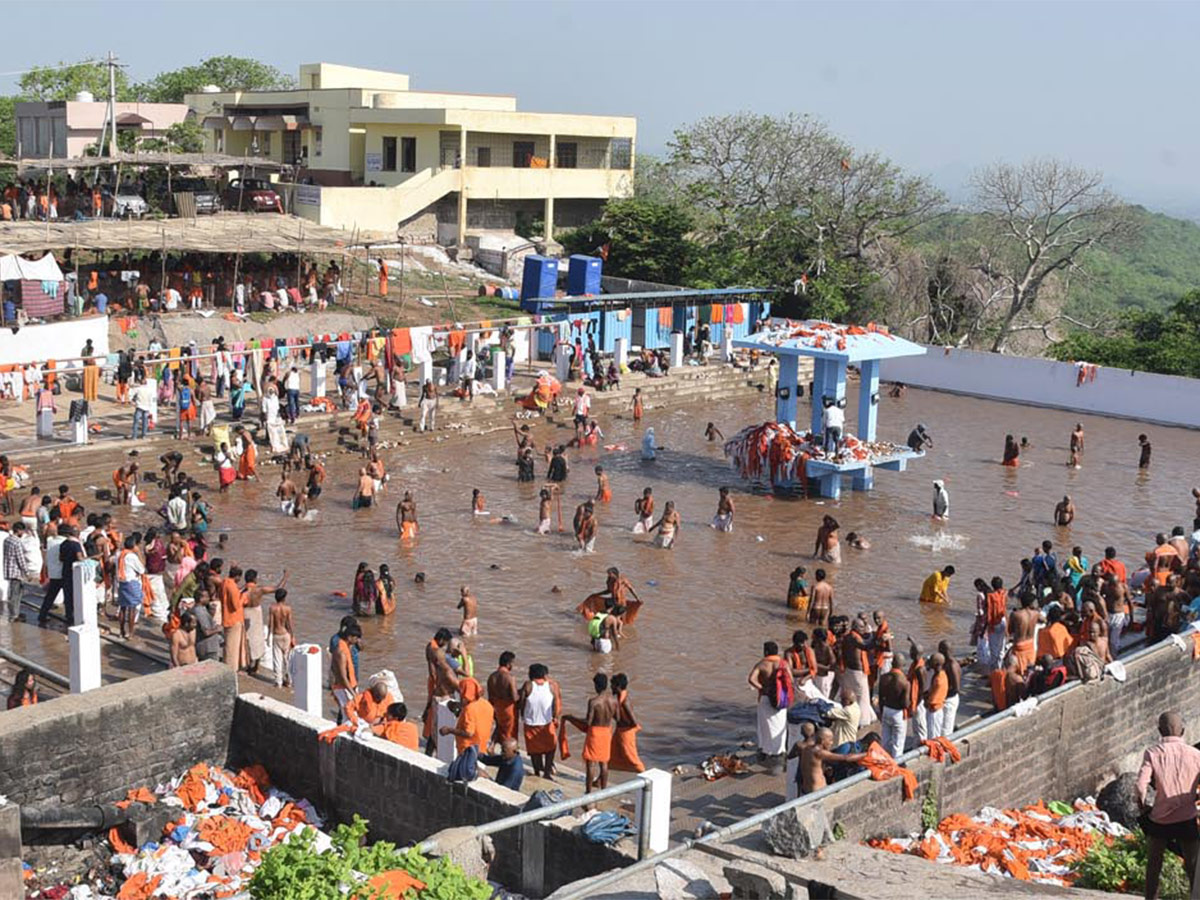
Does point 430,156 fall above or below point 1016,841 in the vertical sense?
above

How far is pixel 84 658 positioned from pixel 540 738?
4.41 metres

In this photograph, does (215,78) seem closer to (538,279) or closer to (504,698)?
(538,279)

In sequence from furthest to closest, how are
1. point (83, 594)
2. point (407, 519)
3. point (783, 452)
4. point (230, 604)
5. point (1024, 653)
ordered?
point (783, 452)
point (407, 519)
point (83, 594)
point (230, 604)
point (1024, 653)

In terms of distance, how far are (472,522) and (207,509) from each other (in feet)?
13.2

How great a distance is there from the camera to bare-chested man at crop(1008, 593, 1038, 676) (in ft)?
48.4

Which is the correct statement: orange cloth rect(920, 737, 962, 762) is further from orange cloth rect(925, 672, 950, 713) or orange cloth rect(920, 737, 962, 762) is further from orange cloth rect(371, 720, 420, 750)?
orange cloth rect(371, 720, 420, 750)

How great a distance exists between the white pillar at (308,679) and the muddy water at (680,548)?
1.75 meters

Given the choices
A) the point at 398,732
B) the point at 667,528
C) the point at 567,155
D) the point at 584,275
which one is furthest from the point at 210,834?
the point at 567,155

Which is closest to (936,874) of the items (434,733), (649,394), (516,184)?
(434,733)

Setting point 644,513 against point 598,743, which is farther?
point 644,513

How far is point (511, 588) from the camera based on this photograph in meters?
19.1

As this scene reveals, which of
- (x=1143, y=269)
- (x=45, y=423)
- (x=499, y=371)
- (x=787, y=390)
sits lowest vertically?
(x=45, y=423)

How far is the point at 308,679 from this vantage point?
13148mm

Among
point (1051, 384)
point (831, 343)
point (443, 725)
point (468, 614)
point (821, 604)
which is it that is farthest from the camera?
point (1051, 384)
